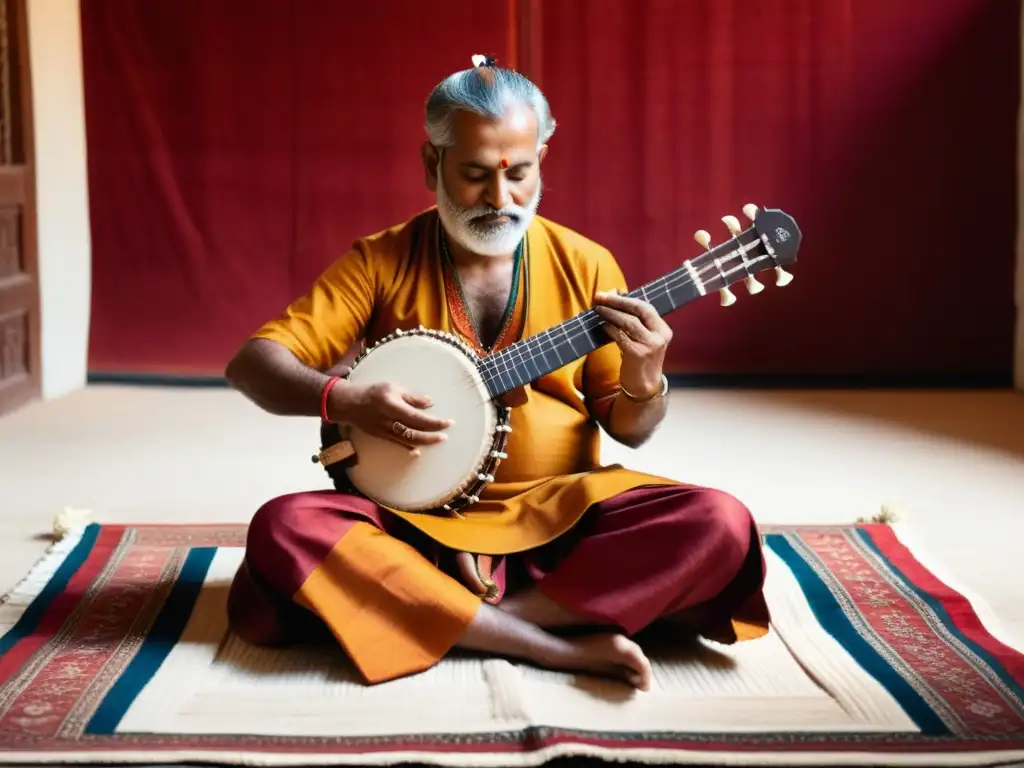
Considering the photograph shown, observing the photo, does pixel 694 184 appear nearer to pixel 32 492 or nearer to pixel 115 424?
pixel 115 424

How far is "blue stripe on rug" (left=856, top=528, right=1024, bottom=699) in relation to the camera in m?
2.41

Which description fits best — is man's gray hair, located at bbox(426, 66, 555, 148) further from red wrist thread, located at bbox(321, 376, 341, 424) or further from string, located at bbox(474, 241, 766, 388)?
red wrist thread, located at bbox(321, 376, 341, 424)

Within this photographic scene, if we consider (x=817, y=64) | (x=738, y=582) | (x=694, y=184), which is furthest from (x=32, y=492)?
(x=817, y=64)

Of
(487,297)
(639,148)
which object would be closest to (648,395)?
(487,297)

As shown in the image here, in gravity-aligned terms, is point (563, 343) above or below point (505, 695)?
above

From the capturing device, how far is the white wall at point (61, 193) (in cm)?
562

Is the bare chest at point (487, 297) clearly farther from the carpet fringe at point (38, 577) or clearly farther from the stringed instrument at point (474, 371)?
the carpet fringe at point (38, 577)

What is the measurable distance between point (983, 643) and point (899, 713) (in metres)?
0.45

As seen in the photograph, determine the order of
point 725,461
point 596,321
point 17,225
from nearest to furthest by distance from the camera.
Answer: point 596,321 → point 725,461 → point 17,225

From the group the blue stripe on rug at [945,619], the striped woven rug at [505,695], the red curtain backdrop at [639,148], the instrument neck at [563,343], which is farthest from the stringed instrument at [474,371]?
the red curtain backdrop at [639,148]

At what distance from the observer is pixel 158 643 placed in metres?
2.64

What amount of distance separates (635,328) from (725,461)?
218cm

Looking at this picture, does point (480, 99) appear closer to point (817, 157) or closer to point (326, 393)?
point (326, 393)

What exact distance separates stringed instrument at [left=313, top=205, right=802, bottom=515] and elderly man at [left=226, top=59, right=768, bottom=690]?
37 mm
